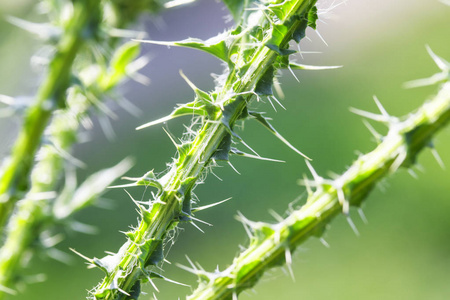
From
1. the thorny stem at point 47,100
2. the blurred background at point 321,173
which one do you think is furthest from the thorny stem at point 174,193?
the blurred background at point 321,173

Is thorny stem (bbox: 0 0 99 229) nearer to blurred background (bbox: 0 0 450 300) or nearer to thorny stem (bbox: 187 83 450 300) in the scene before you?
thorny stem (bbox: 187 83 450 300)

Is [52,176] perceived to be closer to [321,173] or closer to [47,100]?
[47,100]

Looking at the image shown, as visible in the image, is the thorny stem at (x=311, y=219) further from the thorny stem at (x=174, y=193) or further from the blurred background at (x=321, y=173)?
the blurred background at (x=321, y=173)

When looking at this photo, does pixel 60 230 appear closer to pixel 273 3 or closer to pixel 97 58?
pixel 97 58

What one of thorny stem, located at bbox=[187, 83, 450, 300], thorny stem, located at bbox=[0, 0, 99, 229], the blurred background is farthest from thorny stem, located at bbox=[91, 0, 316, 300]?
the blurred background

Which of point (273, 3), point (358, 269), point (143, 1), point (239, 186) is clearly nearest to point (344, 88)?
point (239, 186)

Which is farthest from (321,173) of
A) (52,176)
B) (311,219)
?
(311,219)

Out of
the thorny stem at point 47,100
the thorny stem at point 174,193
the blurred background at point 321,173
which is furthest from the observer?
the blurred background at point 321,173
